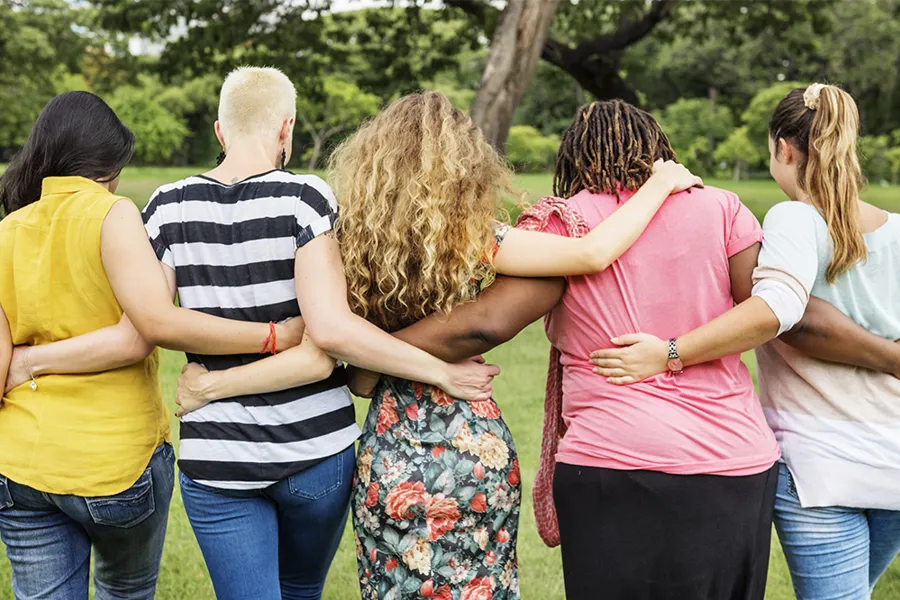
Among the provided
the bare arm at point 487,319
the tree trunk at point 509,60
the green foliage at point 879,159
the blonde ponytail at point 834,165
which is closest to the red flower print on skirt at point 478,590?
the bare arm at point 487,319

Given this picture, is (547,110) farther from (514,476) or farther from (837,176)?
(514,476)

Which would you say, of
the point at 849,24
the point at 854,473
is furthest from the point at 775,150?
the point at 849,24

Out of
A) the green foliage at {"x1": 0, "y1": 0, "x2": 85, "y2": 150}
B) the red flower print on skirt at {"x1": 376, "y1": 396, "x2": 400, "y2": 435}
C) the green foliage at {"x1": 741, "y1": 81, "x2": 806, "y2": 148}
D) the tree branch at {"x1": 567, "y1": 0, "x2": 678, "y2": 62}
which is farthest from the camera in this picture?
the green foliage at {"x1": 741, "y1": 81, "x2": 806, "y2": 148}

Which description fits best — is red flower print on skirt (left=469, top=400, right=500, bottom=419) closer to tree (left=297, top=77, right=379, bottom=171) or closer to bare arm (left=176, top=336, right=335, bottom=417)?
bare arm (left=176, top=336, right=335, bottom=417)

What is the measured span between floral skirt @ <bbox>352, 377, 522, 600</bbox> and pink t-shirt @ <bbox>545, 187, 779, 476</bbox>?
0.72ft

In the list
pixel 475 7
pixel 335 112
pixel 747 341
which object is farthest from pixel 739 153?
pixel 747 341

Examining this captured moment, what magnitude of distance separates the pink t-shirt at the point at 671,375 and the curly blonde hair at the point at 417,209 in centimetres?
24

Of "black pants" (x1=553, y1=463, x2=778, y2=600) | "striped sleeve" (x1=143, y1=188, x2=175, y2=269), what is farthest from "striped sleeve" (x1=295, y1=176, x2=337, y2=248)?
"black pants" (x1=553, y1=463, x2=778, y2=600)

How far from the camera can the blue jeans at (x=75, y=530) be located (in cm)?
240

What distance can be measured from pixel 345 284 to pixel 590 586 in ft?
3.12

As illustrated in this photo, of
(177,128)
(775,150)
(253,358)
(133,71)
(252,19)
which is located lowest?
(177,128)

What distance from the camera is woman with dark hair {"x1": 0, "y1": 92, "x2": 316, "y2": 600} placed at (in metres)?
2.31

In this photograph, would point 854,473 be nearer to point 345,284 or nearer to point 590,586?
point 590,586

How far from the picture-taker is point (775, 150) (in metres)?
2.51
